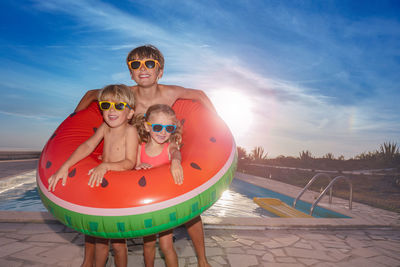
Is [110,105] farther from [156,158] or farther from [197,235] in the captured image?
[197,235]

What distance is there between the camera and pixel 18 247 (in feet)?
9.93

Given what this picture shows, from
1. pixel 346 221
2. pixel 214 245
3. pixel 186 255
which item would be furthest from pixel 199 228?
pixel 346 221

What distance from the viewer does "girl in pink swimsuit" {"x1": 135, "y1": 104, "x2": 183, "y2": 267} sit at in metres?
2.14

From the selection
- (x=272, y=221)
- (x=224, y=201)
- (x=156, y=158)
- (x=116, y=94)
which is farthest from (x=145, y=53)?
(x=224, y=201)

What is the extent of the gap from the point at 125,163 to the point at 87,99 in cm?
97

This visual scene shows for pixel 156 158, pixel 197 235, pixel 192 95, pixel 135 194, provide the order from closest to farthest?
pixel 135 194 < pixel 156 158 < pixel 197 235 < pixel 192 95

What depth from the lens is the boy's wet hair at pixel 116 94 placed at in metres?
2.07

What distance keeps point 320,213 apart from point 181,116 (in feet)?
16.6

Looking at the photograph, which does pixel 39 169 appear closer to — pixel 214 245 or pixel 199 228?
pixel 199 228

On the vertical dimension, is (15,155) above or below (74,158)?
below

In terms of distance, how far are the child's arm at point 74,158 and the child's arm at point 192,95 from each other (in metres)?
0.85

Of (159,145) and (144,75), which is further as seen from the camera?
(144,75)

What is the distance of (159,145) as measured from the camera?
2.31 meters

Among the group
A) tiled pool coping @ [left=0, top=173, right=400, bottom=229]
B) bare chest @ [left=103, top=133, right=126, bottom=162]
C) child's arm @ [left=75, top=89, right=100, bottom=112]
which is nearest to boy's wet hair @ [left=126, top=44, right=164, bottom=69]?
child's arm @ [left=75, top=89, right=100, bottom=112]
